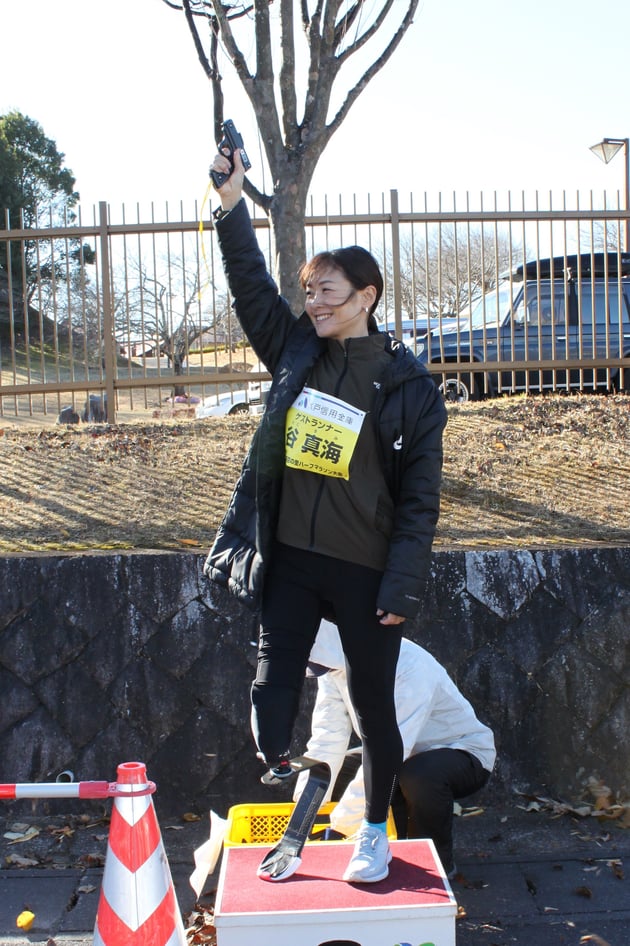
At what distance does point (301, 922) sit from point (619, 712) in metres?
2.09

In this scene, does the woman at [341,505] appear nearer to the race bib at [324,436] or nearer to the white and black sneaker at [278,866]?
the race bib at [324,436]

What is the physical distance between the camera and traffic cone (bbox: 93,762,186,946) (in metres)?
2.78

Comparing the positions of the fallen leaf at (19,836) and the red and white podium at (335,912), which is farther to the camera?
the fallen leaf at (19,836)

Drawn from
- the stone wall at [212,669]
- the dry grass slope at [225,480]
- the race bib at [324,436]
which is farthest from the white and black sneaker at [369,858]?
the dry grass slope at [225,480]

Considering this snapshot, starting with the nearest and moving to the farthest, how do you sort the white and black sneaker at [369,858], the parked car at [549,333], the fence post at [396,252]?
the white and black sneaker at [369,858] → the fence post at [396,252] → the parked car at [549,333]

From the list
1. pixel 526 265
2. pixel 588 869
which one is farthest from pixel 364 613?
pixel 526 265

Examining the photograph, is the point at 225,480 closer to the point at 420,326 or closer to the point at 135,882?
the point at 135,882

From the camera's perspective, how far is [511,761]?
4258 mm

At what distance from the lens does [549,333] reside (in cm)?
1038

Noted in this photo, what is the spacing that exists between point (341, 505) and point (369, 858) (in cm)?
107

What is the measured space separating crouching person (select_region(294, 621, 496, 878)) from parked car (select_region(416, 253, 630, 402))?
20.6ft

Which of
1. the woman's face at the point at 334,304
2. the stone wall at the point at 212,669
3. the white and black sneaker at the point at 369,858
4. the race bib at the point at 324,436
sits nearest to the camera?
the white and black sneaker at the point at 369,858

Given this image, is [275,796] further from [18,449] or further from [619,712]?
[18,449]

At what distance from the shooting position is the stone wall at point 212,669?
4.25 meters
